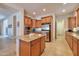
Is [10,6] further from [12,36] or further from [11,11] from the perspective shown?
[12,36]

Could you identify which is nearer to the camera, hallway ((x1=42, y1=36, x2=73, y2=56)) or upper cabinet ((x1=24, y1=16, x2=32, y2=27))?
upper cabinet ((x1=24, y1=16, x2=32, y2=27))

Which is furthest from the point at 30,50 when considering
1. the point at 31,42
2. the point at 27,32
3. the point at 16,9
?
the point at 16,9

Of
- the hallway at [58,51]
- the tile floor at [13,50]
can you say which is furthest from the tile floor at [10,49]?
the hallway at [58,51]

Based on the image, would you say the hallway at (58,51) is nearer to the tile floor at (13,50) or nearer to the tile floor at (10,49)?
the tile floor at (13,50)

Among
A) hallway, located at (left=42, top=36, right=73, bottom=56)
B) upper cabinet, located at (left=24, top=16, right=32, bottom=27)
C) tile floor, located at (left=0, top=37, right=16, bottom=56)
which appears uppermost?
upper cabinet, located at (left=24, top=16, right=32, bottom=27)

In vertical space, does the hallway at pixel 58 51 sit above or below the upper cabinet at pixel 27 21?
Answer: below

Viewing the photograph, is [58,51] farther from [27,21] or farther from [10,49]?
[10,49]

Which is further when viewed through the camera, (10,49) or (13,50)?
(10,49)

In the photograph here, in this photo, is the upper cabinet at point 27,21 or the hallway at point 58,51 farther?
the hallway at point 58,51

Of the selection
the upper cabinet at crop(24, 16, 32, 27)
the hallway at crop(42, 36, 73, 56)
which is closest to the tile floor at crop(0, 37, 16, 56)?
the upper cabinet at crop(24, 16, 32, 27)

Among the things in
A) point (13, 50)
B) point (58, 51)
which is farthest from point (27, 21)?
point (58, 51)

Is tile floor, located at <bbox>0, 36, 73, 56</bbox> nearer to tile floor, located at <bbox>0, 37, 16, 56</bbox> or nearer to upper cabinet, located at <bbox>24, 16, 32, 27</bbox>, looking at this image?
tile floor, located at <bbox>0, 37, 16, 56</bbox>

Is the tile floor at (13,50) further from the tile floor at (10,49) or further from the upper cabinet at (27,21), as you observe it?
the upper cabinet at (27,21)

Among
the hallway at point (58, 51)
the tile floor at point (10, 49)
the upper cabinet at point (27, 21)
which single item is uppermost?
the upper cabinet at point (27, 21)
